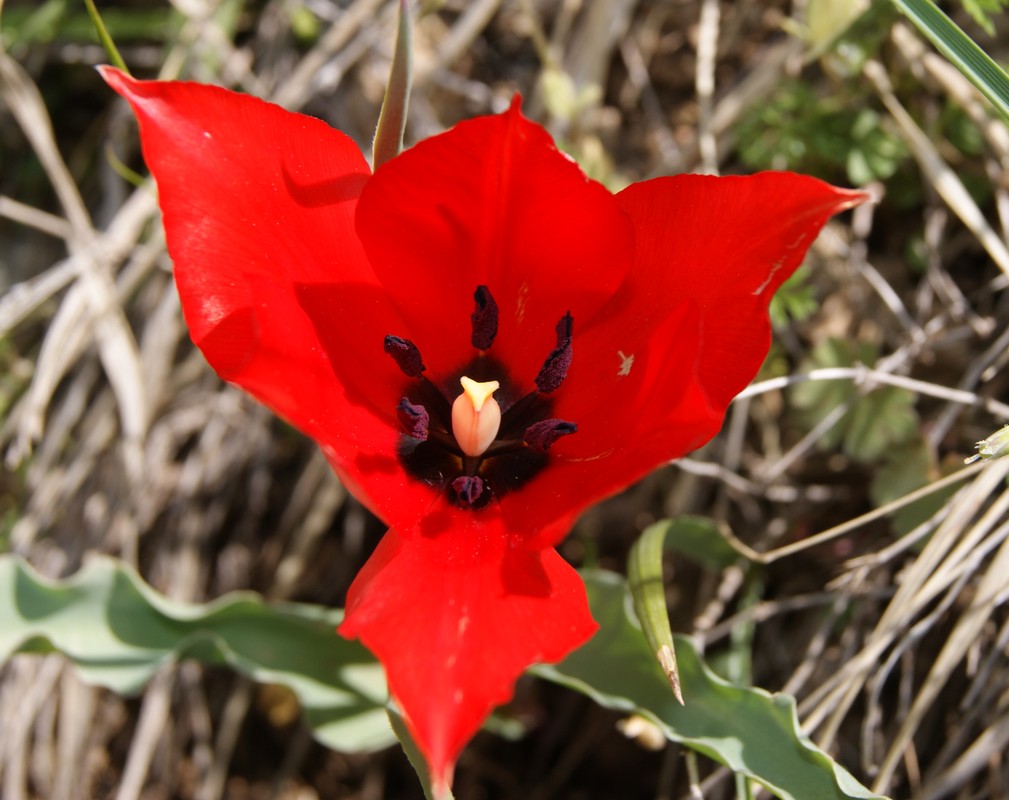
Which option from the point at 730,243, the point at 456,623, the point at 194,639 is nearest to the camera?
the point at 456,623

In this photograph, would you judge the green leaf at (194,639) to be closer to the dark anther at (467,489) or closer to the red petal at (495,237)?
the dark anther at (467,489)

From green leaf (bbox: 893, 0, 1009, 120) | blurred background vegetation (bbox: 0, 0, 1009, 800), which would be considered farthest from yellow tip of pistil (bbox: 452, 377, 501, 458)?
green leaf (bbox: 893, 0, 1009, 120)

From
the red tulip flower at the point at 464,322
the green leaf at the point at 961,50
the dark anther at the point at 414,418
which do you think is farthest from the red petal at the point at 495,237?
the green leaf at the point at 961,50

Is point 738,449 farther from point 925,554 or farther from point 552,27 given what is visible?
point 552,27

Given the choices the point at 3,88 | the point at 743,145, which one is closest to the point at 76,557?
the point at 3,88

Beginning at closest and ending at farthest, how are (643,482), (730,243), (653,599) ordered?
(730,243) < (653,599) < (643,482)

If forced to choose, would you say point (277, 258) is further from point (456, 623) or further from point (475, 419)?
point (456, 623)

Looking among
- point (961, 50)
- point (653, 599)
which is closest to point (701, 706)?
point (653, 599)
